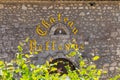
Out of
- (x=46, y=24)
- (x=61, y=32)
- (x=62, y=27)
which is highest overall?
(x=46, y=24)

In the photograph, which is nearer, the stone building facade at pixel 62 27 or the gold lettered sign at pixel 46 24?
the stone building facade at pixel 62 27

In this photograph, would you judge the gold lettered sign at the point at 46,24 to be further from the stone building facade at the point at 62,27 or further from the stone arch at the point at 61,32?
the stone arch at the point at 61,32

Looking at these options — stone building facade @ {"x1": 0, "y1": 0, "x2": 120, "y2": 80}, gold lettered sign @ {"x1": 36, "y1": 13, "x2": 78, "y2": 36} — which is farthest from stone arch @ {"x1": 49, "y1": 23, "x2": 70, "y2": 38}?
gold lettered sign @ {"x1": 36, "y1": 13, "x2": 78, "y2": 36}

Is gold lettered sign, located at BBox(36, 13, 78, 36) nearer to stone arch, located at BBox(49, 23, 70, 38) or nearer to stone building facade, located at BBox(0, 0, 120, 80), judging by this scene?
stone building facade, located at BBox(0, 0, 120, 80)

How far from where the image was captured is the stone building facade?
9.57 m

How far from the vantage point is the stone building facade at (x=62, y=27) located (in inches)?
377

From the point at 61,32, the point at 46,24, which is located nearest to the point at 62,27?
the point at 61,32

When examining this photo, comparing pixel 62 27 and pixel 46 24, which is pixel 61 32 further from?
pixel 46 24

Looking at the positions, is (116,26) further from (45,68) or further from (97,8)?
(45,68)

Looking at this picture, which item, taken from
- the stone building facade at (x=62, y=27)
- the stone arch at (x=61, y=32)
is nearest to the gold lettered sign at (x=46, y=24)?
the stone building facade at (x=62, y=27)

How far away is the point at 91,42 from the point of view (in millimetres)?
Answer: 10172

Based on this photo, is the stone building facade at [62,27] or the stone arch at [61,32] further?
the stone arch at [61,32]

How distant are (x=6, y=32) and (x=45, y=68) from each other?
625cm

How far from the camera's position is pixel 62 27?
9.91 metres
